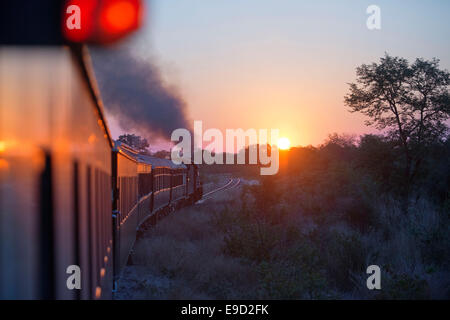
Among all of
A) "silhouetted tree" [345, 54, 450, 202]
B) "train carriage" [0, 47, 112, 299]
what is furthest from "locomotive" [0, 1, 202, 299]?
"silhouetted tree" [345, 54, 450, 202]

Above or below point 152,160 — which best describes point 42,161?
below

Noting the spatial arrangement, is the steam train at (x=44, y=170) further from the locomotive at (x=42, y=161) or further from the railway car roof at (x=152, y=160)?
the railway car roof at (x=152, y=160)

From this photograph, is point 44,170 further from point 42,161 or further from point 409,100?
point 409,100

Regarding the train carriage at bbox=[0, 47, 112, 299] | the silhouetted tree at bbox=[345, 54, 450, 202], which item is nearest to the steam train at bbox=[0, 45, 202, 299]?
the train carriage at bbox=[0, 47, 112, 299]

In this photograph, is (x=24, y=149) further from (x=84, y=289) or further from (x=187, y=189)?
(x=187, y=189)

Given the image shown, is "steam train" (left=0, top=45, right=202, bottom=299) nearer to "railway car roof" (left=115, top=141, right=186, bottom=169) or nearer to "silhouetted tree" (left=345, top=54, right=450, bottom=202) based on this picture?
"railway car roof" (left=115, top=141, right=186, bottom=169)

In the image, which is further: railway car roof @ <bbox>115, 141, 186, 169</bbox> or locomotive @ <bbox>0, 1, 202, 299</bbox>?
railway car roof @ <bbox>115, 141, 186, 169</bbox>

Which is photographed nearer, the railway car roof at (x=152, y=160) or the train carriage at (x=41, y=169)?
the train carriage at (x=41, y=169)

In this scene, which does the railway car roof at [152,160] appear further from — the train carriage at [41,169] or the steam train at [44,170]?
the train carriage at [41,169]

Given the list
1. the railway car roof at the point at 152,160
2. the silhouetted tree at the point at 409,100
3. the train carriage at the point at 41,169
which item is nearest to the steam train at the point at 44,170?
the train carriage at the point at 41,169

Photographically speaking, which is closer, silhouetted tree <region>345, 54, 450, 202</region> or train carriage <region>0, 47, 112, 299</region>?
train carriage <region>0, 47, 112, 299</region>

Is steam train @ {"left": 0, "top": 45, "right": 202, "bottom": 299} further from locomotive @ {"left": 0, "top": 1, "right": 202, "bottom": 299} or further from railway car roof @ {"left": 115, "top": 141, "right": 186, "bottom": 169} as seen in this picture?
railway car roof @ {"left": 115, "top": 141, "right": 186, "bottom": 169}

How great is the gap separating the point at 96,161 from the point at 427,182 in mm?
17459

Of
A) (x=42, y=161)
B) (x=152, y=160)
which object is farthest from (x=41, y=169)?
(x=152, y=160)
